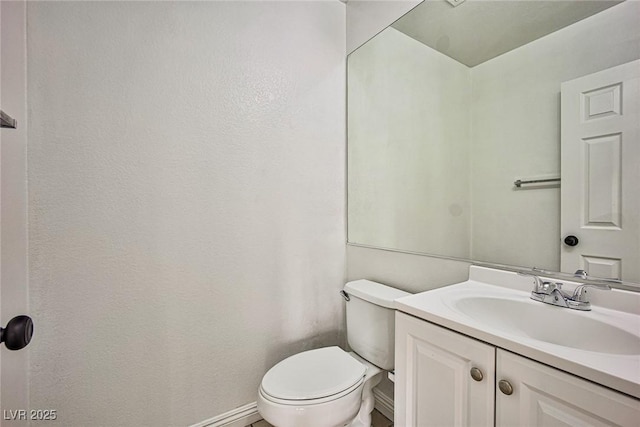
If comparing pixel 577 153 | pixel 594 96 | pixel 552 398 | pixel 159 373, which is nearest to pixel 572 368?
pixel 552 398

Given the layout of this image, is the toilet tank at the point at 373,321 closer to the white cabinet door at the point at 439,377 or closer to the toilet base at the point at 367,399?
the toilet base at the point at 367,399

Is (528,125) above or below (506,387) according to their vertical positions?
above

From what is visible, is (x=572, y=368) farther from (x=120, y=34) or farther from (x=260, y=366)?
(x=120, y=34)

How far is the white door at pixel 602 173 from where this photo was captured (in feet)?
2.61

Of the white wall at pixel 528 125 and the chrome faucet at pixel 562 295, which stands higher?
the white wall at pixel 528 125

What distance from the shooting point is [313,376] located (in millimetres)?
1152

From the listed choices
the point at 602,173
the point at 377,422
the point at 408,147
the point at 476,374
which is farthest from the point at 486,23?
the point at 377,422

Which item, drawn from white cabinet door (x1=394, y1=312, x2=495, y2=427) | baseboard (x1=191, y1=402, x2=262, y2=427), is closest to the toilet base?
white cabinet door (x1=394, y1=312, x2=495, y2=427)

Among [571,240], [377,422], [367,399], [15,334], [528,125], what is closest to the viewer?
[15,334]

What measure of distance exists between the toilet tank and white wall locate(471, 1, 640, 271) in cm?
44

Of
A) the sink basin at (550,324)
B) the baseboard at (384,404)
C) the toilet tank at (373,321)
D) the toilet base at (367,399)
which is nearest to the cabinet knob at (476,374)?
the sink basin at (550,324)

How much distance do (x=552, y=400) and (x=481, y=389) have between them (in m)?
0.15

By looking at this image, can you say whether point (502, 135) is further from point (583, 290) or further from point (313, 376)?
point (313, 376)

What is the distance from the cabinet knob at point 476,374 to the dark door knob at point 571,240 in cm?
58
